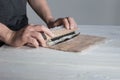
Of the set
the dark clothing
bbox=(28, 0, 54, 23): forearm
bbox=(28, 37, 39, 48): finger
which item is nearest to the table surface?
bbox=(28, 37, 39, 48): finger

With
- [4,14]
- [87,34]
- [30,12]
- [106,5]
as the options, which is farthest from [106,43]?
[30,12]

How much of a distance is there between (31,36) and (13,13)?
391 millimetres

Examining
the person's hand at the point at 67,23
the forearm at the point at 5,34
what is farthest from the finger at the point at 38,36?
the person's hand at the point at 67,23

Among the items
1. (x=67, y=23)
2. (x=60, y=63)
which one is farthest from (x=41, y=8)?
(x=60, y=63)

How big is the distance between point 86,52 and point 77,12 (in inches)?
64.2

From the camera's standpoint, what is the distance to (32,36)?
107 cm

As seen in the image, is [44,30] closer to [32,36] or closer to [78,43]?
[32,36]

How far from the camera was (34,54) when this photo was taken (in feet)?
3.31

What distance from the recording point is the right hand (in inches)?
41.9

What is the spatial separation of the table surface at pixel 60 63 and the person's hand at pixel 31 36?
A: 0.03 m

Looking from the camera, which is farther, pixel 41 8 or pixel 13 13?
pixel 41 8

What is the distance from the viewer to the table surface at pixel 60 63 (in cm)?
81

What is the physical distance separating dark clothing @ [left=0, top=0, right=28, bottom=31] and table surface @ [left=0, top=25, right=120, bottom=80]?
1.02 ft

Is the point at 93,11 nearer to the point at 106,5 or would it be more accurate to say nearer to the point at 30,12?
the point at 106,5
